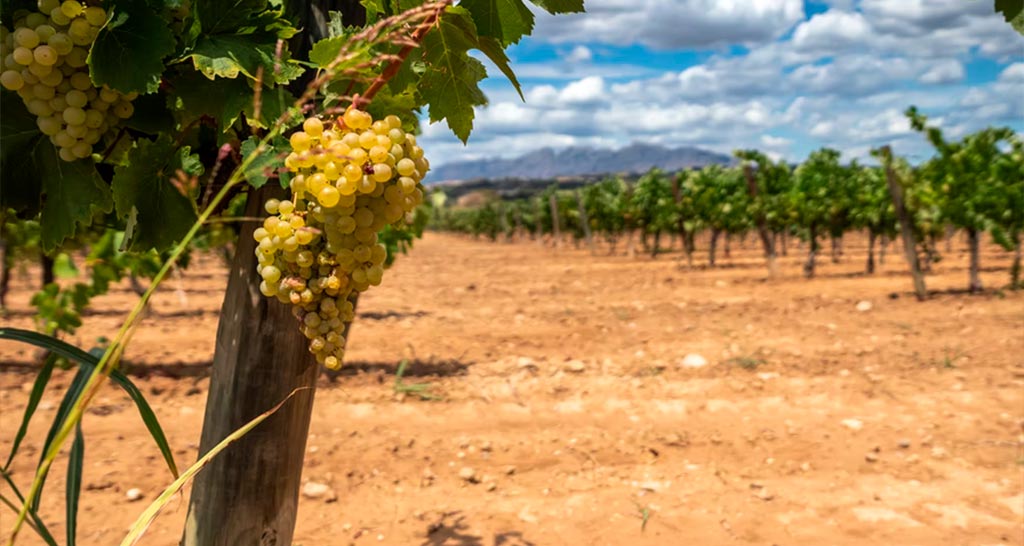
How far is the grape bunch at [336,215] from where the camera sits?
115 centimetres

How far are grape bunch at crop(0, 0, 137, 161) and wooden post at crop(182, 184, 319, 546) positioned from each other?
0.37m

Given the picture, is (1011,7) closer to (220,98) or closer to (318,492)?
(220,98)

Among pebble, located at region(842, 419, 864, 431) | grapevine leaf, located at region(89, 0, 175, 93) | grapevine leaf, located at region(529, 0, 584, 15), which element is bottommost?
pebble, located at region(842, 419, 864, 431)

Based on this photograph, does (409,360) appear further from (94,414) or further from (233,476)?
(233,476)

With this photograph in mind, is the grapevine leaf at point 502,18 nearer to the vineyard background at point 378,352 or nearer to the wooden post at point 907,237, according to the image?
the vineyard background at point 378,352

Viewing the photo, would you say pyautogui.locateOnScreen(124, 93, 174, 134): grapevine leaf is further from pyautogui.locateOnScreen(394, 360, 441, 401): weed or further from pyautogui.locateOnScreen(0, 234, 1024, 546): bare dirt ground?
pyautogui.locateOnScreen(394, 360, 441, 401): weed

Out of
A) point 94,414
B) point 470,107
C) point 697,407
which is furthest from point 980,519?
point 94,414

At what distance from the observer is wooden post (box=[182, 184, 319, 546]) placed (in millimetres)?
1625

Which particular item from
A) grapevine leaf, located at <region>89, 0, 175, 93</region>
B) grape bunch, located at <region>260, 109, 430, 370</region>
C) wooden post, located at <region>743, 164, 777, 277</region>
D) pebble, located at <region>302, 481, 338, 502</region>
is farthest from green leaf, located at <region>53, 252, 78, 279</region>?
wooden post, located at <region>743, 164, 777, 277</region>

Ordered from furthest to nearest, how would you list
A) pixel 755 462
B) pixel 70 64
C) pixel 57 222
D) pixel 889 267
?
pixel 889 267 < pixel 755 462 < pixel 57 222 < pixel 70 64

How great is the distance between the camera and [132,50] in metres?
1.25

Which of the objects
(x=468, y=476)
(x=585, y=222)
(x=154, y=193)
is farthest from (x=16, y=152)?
(x=585, y=222)

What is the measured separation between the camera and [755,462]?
464 centimetres

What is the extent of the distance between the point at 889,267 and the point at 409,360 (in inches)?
616
